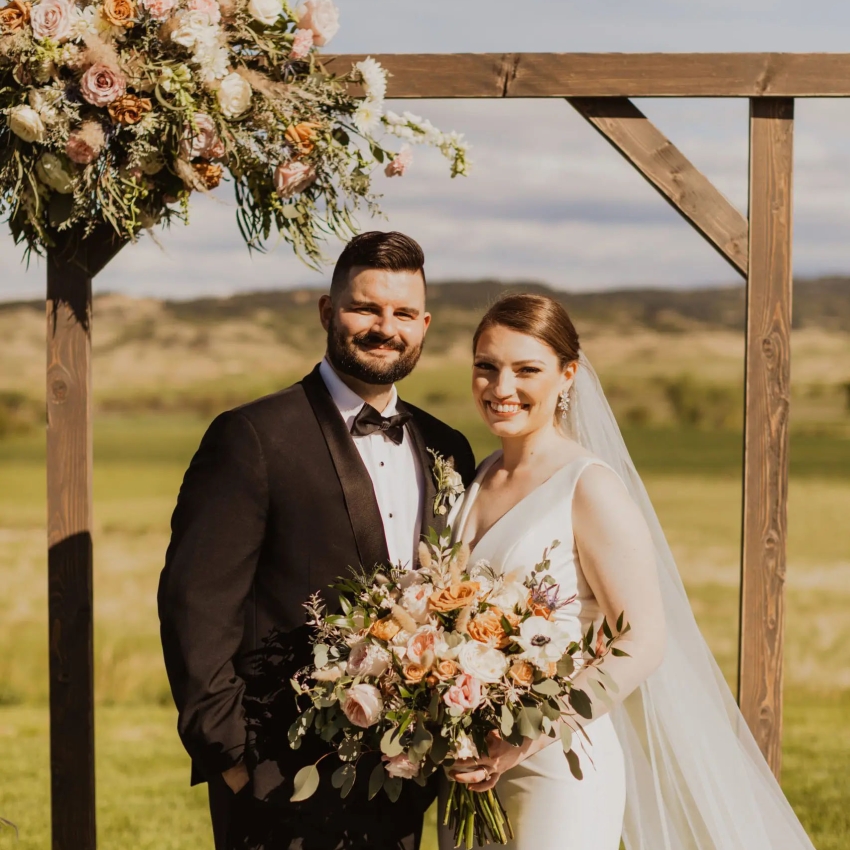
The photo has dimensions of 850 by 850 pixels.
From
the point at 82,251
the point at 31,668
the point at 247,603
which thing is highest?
the point at 82,251

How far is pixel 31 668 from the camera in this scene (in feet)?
36.2

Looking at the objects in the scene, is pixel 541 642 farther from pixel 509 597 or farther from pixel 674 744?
pixel 674 744

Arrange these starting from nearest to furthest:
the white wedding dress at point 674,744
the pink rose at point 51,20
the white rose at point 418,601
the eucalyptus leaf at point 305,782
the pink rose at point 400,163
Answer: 1. the white rose at point 418,601
2. the eucalyptus leaf at point 305,782
3. the pink rose at point 51,20
4. the white wedding dress at point 674,744
5. the pink rose at point 400,163

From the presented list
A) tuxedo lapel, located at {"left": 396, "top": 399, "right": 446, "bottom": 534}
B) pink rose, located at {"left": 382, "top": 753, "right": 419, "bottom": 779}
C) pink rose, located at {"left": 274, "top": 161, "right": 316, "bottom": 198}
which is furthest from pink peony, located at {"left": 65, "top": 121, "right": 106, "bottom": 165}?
pink rose, located at {"left": 382, "top": 753, "right": 419, "bottom": 779}

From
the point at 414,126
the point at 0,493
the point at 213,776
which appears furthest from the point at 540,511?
the point at 0,493

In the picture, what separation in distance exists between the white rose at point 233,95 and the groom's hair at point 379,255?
0.52m

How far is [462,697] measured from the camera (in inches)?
87.7

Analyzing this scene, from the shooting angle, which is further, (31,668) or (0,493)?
(0,493)

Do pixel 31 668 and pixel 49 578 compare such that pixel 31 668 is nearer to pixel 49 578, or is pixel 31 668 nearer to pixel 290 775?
pixel 49 578

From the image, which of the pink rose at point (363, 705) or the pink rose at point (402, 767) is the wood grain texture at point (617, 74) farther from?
the pink rose at point (402, 767)

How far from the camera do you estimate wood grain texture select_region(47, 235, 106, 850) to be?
3.49m

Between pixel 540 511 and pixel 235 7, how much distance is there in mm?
1776

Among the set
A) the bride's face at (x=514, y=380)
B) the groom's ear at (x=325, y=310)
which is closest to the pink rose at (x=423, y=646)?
the bride's face at (x=514, y=380)

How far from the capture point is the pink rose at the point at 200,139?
291 centimetres
